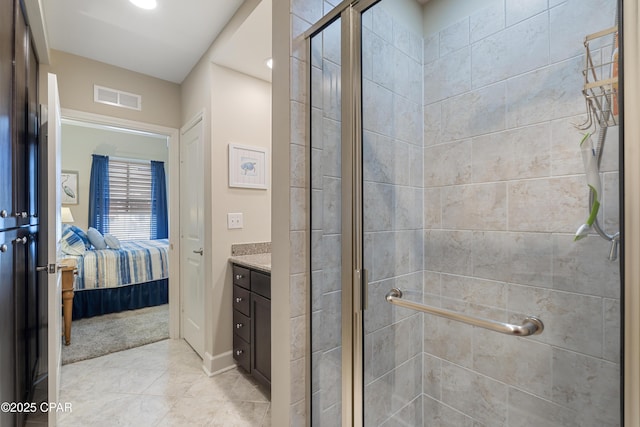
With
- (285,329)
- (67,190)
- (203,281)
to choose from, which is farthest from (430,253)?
(67,190)

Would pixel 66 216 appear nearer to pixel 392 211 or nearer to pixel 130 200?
pixel 130 200

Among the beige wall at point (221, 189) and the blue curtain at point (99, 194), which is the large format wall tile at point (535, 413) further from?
the blue curtain at point (99, 194)

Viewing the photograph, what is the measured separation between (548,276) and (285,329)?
1178mm

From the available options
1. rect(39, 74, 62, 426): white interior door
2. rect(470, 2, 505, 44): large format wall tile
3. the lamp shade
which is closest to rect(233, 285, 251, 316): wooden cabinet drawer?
rect(39, 74, 62, 426): white interior door

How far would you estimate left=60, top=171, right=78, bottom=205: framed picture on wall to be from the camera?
4.93 m

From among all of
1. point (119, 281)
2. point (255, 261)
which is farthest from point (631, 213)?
point (119, 281)

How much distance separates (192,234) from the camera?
2707 mm

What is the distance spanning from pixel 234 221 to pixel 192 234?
53 centimetres

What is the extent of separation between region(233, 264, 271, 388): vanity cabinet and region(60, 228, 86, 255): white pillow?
8.41ft

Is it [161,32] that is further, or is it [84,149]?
[84,149]

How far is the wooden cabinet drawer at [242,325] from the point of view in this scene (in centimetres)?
216

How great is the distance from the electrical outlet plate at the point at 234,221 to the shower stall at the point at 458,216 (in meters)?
1.28

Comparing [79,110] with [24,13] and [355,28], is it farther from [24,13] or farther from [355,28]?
[355,28]

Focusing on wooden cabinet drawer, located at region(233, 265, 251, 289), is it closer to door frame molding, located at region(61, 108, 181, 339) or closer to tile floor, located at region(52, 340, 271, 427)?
tile floor, located at region(52, 340, 271, 427)
